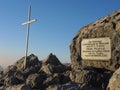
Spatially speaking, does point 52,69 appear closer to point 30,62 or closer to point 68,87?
point 68,87

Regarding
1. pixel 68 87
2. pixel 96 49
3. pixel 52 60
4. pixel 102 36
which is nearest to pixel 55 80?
pixel 68 87

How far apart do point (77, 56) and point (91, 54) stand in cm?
103

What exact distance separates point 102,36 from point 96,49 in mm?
712

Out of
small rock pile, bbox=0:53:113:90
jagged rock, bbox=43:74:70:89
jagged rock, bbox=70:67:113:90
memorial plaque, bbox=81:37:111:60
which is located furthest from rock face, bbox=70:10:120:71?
jagged rock, bbox=43:74:70:89

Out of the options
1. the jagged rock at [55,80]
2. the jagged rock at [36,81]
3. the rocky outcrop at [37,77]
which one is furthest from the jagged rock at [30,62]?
the jagged rock at [55,80]

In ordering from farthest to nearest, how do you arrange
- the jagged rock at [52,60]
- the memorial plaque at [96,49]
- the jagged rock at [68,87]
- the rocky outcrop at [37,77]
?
1. the jagged rock at [52,60]
2. the memorial plaque at [96,49]
3. the rocky outcrop at [37,77]
4. the jagged rock at [68,87]

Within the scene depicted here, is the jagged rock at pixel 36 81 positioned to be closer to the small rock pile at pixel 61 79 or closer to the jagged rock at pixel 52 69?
the small rock pile at pixel 61 79

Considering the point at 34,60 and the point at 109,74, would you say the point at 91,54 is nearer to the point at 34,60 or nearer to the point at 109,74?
the point at 109,74

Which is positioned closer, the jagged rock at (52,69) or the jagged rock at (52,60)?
the jagged rock at (52,69)

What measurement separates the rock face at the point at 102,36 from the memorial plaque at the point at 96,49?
0.16 m

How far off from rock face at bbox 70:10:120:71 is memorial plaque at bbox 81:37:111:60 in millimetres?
159

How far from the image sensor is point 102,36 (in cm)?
1302

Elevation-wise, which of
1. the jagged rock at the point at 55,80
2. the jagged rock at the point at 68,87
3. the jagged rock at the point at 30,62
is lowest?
the jagged rock at the point at 68,87

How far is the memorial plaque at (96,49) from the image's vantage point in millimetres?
12745
